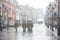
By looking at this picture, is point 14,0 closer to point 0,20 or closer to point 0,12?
point 0,12

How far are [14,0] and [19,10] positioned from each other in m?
9.75

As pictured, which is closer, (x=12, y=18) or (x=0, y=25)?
(x=0, y=25)

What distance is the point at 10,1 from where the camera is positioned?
56188 mm

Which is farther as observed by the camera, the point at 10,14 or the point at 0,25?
the point at 10,14

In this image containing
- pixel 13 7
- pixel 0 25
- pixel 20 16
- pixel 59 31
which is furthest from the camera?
pixel 20 16

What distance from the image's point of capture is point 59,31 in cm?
2403

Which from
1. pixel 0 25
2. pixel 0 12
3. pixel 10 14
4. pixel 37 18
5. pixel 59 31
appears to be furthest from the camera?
pixel 37 18

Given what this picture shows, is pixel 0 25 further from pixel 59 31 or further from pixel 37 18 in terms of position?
pixel 37 18

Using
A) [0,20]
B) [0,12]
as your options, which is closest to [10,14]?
[0,12]

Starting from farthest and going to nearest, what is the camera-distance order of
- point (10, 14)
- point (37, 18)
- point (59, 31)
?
point (37, 18) → point (10, 14) → point (59, 31)

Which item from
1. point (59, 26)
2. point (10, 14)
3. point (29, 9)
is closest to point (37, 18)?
point (29, 9)

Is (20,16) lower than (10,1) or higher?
lower

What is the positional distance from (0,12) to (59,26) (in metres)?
20.5

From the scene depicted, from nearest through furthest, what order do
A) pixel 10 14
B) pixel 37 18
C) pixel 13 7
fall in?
1. pixel 10 14
2. pixel 13 7
3. pixel 37 18
